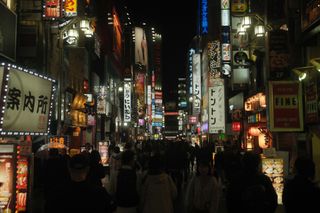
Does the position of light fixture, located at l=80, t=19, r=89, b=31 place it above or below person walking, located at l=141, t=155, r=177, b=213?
above

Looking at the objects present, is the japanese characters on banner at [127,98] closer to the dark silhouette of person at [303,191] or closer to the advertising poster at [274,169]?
the advertising poster at [274,169]

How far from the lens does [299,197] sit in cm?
598

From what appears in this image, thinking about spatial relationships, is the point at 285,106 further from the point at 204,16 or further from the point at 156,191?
the point at 204,16

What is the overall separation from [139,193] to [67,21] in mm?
19021

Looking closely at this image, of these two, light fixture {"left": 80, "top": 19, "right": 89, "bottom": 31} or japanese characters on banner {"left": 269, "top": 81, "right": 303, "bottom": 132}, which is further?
light fixture {"left": 80, "top": 19, "right": 89, "bottom": 31}

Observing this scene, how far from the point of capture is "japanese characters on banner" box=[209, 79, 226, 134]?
Answer: 119 ft

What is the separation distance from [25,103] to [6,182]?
7.85 ft

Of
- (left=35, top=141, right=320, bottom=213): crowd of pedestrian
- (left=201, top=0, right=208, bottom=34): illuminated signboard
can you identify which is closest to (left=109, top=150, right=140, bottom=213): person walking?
(left=35, top=141, right=320, bottom=213): crowd of pedestrian

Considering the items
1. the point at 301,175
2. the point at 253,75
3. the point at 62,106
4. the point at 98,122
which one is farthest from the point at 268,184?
the point at 98,122

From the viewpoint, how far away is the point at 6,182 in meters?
10.3

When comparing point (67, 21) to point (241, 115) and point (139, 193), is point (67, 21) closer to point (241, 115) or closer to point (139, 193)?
point (241, 115)

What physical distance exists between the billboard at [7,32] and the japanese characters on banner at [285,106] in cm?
926

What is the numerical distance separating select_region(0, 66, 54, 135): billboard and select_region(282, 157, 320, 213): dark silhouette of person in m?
7.16

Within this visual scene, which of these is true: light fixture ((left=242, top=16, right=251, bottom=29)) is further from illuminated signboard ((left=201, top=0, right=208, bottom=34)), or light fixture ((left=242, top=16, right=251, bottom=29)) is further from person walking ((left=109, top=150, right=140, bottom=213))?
illuminated signboard ((left=201, top=0, right=208, bottom=34))
